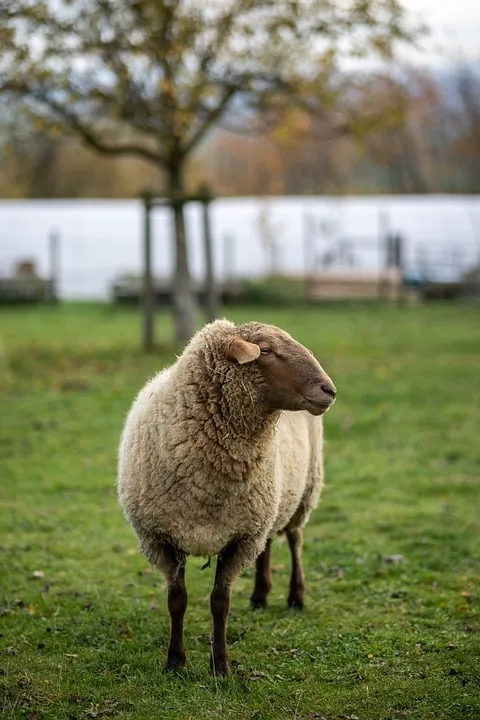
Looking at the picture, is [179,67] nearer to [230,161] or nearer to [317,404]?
[317,404]

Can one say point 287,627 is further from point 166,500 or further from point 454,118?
point 454,118

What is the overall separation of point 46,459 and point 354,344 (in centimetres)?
856

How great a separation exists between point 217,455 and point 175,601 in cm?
73

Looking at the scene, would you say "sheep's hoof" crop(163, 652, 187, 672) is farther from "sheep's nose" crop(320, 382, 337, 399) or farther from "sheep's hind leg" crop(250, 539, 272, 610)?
"sheep's nose" crop(320, 382, 337, 399)

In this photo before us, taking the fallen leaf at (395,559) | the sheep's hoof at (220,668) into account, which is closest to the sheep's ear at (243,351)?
the sheep's hoof at (220,668)

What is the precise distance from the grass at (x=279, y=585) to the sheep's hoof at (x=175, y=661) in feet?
0.20

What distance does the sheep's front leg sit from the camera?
4.77 meters

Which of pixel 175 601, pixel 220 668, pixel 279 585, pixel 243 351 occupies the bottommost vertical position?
pixel 279 585

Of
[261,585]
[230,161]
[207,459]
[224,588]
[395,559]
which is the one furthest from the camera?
[230,161]

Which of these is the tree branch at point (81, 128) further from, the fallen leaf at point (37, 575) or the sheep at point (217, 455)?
the sheep at point (217, 455)

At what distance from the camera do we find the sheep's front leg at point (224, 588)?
15.6 feet

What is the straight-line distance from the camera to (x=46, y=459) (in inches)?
361

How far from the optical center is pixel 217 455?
475cm

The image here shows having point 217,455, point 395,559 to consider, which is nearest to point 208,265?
point 395,559
